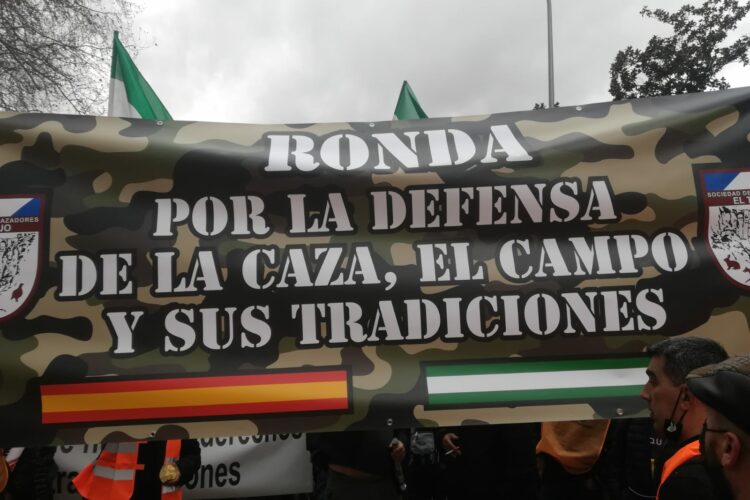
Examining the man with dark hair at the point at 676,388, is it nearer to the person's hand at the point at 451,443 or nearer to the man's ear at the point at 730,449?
the man's ear at the point at 730,449

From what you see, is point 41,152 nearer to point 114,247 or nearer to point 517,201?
point 114,247

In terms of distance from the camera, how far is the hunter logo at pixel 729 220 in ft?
7.59

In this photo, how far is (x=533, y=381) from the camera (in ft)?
7.32

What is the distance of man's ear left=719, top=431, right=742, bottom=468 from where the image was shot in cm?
134

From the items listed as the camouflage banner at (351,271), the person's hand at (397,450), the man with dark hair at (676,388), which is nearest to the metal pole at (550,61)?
the person's hand at (397,450)

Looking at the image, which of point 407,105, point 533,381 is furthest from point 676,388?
point 407,105

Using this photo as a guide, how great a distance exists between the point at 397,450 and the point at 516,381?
156cm

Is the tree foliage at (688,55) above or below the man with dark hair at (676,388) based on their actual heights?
above

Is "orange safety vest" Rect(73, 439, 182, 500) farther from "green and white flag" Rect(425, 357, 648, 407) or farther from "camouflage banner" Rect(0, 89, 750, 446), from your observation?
"green and white flag" Rect(425, 357, 648, 407)

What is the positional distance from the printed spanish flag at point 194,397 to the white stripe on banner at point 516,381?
35cm

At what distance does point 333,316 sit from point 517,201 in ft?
2.64

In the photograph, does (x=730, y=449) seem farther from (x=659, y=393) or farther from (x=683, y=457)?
(x=659, y=393)

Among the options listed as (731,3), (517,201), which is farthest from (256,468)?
(731,3)

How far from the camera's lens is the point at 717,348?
2.17 m
